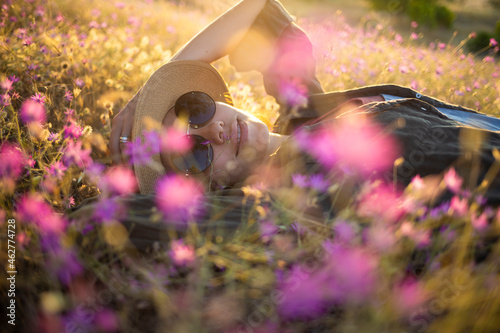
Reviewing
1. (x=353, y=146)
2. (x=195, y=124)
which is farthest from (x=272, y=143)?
(x=353, y=146)

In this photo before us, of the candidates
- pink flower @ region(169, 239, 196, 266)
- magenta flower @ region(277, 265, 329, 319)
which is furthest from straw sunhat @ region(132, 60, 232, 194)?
magenta flower @ region(277, 265, 329, 319)

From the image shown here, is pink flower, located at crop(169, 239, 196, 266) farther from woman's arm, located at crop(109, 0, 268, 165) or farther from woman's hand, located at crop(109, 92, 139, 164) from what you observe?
woman's arm, located at crop(109, 0, 268, 165)

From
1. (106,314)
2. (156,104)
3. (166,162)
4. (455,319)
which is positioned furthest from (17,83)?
(455,319)

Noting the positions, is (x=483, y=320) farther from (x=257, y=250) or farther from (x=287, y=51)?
(x=287, y=51)

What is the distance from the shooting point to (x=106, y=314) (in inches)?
33.7

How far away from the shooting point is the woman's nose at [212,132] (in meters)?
2.09

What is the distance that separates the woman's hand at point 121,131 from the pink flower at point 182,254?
1.26 metres

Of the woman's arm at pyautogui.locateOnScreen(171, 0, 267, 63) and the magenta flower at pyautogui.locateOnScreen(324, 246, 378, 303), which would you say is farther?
the woman's arm at pyautogui.locateOnScreen(171, 0, 267, 63)

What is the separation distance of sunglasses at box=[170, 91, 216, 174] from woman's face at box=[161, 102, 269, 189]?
0.17ft

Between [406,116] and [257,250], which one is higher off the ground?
[406,116]

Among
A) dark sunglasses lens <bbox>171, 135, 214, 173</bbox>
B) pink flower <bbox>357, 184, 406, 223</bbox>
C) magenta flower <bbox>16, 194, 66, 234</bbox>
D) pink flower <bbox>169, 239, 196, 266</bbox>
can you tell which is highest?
pink flower <bbox>357, 184, 406, 223</bbox>

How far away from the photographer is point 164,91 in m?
2.07

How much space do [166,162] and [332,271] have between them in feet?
4.82

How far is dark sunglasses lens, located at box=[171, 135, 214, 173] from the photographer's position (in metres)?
1.96
